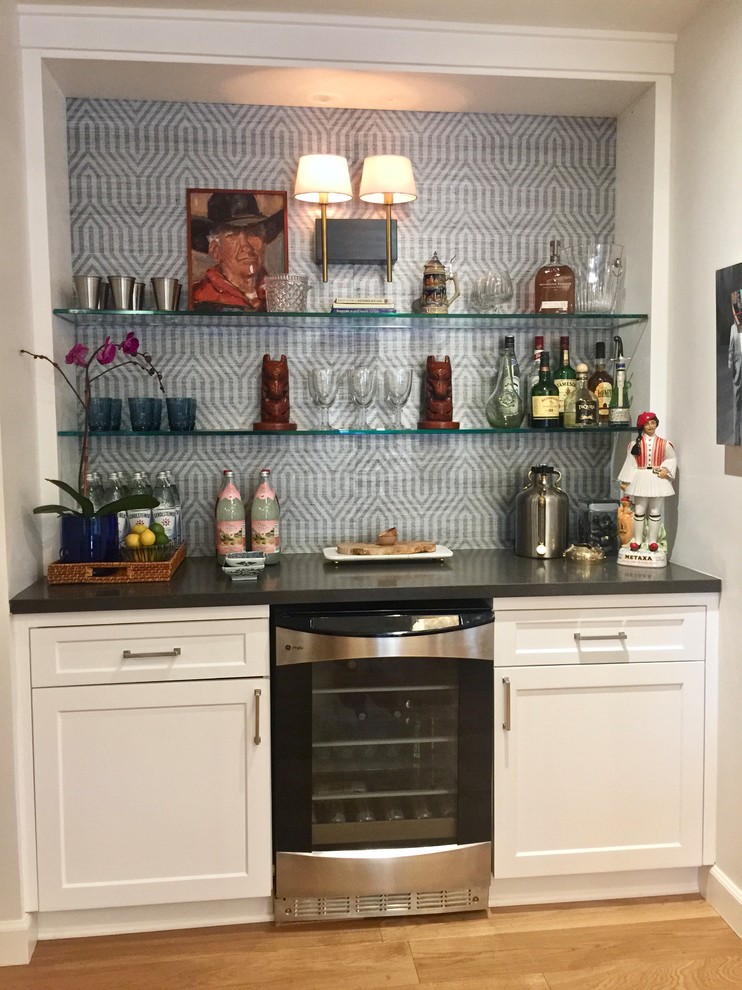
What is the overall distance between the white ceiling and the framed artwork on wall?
31.9 inches

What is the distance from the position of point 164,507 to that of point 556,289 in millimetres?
1447

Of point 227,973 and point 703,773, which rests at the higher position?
point 703,773

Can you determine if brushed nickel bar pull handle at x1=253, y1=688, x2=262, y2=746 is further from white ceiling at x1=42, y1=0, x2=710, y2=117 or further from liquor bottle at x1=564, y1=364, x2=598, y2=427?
white ceiling at x1=42, y1=0, x2=710, y2=117

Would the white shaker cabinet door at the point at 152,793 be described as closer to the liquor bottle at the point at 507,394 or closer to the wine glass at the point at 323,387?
the wine glass at the point at 323,387

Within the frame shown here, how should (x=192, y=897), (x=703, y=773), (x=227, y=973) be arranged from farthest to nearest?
(x=703, y=773), (x=192, y=897), (x=227, y=973)

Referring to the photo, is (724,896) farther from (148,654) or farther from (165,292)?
(165,292)

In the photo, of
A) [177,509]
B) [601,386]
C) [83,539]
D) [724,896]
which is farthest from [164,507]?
[724,896]

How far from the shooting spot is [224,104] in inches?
112

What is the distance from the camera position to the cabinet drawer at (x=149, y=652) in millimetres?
2258

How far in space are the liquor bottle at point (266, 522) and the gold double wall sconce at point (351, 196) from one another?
74 centimetres

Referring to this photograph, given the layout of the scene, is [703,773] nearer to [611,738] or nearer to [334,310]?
[611,738]

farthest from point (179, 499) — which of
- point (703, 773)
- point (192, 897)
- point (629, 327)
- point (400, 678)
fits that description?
point (703, 773)

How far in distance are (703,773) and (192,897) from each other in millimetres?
1477

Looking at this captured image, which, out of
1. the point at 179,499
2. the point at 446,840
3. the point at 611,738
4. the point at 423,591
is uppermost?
the point at 179,499
